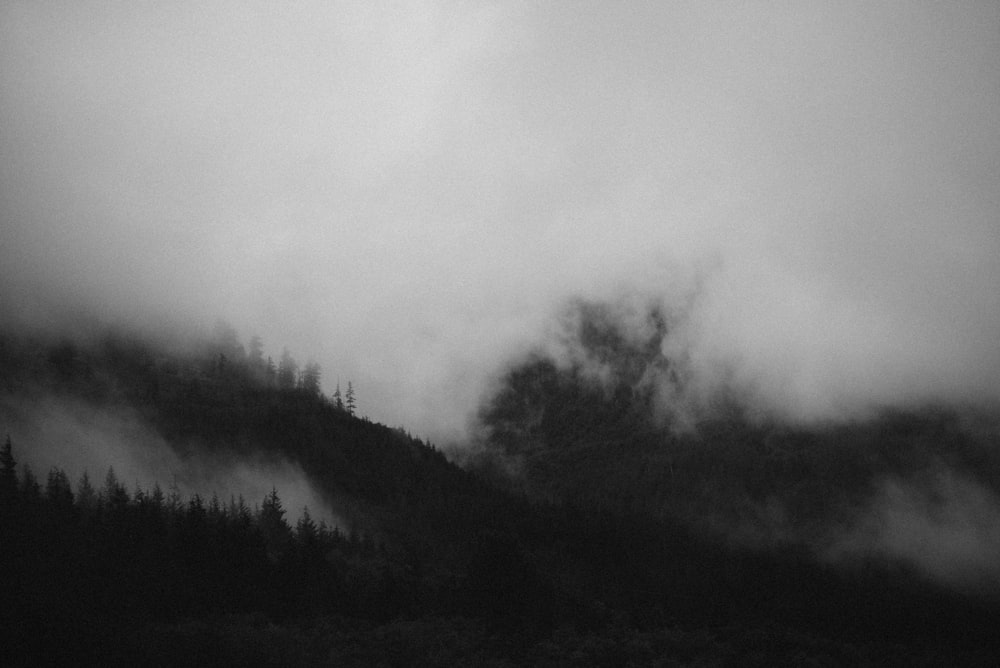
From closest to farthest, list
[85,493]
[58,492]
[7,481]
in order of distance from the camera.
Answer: [7,481]
[58,492]
[85,493]

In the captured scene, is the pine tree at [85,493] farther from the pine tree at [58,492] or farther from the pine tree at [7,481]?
the pine tree at [7,481]

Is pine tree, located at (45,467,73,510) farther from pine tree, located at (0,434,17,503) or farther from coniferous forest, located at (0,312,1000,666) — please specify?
pine tree, located at (0,434,17,503)

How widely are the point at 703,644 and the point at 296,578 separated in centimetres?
5246

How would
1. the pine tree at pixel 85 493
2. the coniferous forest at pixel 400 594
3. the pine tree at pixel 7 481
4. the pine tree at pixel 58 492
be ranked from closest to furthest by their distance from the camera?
1. the coniferous forest at pixel 400 594
2. the pine tree at pixel 7 481
3. the pine tree at pixel 58 492
4. the pine tree at pixel 85 493

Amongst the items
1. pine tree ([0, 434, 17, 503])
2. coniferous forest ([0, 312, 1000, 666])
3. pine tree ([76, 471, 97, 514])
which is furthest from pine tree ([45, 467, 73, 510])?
pine tree ([0, 434, 17, 503])

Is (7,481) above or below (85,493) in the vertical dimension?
below

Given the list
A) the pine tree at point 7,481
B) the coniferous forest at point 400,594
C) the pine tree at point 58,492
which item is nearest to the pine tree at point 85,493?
the coniferous forest at point 400,594

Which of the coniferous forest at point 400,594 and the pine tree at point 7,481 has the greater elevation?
the pine tree at point 7,481

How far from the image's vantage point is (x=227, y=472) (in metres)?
198

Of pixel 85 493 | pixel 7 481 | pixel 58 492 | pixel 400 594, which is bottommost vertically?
pixel 400 594

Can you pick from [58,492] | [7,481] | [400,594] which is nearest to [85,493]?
[58,492]

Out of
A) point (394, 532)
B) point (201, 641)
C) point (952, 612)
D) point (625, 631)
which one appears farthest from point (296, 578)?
point (952, 612)

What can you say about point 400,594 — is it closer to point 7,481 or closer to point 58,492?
point 7,481

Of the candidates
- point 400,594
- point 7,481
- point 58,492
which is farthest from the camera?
point 58,492
